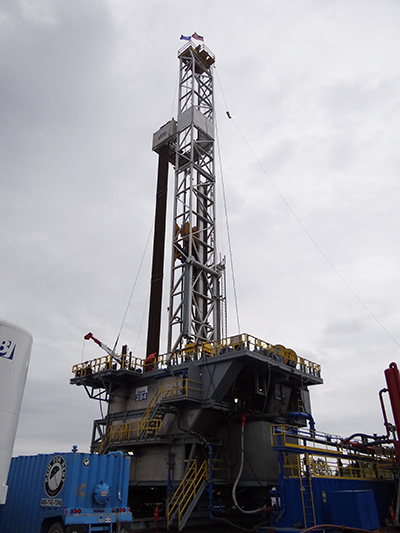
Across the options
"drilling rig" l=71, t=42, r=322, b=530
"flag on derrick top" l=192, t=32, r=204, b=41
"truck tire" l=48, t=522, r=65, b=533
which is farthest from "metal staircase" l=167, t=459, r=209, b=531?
"flag on derrick top" l=192, t=32, r=204, b=41

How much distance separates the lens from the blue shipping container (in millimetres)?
13336

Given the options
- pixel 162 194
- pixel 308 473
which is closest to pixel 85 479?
pixel 308 473

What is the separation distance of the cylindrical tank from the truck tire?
3.09 metres

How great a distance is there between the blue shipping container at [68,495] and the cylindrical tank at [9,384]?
113 inches

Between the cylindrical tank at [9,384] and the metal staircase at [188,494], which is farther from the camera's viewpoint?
the metal staircase at [188,494]

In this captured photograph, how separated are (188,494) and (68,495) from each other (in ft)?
30.6

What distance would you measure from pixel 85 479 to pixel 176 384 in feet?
34.3

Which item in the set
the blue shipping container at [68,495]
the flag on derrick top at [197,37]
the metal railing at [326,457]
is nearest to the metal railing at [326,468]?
the metal railing at [326,457]

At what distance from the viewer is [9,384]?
11.2 meters

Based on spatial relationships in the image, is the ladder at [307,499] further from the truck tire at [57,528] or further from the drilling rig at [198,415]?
the truck tire at [57,528]

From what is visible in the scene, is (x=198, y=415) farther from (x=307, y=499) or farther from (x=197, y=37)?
(x=197, y=37)

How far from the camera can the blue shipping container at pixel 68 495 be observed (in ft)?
43.8

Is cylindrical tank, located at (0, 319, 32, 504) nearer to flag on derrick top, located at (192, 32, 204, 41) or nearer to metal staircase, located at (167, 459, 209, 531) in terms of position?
metal staircase, located at (167, 459, 209, 531)

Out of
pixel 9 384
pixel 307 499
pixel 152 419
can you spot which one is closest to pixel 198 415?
pixel 152 419
